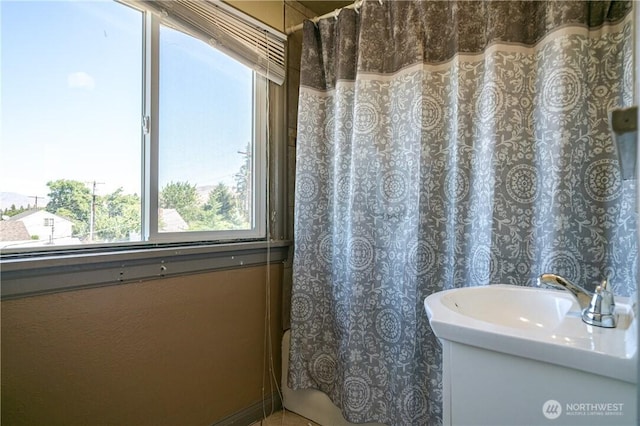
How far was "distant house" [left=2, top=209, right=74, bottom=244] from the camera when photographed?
1107mm

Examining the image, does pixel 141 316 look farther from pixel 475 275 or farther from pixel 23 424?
pixel 475 275

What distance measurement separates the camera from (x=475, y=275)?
130 cm

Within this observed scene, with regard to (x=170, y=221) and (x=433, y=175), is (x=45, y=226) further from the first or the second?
(x=433, y=175)

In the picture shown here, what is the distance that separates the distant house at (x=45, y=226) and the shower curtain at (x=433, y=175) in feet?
3.12

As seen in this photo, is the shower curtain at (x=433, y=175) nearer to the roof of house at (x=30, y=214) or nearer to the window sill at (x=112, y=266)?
the window sill at (x=112, y=266)

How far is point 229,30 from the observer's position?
5.03ft

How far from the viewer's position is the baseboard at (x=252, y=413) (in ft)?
5.27

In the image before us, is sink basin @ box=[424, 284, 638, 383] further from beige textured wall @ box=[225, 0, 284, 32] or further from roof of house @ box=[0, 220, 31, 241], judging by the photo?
beige textured wall @ box=[225, 0, 284, 32]

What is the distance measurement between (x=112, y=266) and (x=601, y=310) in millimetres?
1442

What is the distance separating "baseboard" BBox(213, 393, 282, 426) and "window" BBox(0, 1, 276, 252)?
851mm

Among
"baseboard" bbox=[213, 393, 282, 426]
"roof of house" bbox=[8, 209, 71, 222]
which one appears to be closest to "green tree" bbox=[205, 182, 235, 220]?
"roof of house" bbox=[8, 209, 71, 222]

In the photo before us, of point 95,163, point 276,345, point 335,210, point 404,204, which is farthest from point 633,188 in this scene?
point 95,163

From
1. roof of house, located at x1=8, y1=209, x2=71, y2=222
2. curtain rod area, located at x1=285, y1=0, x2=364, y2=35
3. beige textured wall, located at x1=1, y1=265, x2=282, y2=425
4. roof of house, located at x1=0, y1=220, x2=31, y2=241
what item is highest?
curtain rod area, located at x1=285, y1=0, x2=364, y2=35

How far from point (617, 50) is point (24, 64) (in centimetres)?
194
